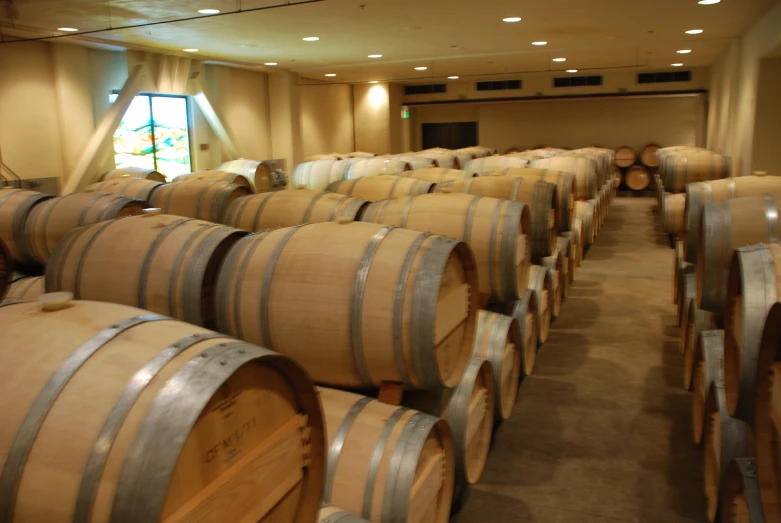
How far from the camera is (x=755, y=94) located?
8.59 metres

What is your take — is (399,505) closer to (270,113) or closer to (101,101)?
(101,101)

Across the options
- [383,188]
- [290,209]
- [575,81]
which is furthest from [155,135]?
[575,81]

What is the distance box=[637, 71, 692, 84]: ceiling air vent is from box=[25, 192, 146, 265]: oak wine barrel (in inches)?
690

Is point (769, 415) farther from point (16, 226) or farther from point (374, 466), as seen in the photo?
point (16, 226)

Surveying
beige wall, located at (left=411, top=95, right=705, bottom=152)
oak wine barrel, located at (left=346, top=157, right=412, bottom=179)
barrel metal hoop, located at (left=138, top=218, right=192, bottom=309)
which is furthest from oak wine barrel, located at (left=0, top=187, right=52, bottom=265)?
beige wall, located at (left=411, top=95, right=705, bottom=152)

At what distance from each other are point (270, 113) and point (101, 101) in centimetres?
502

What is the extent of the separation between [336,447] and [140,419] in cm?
110

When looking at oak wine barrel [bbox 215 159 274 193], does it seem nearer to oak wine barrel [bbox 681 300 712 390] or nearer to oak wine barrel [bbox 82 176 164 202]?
oak wine barrel [bbox 82 176 164 202]

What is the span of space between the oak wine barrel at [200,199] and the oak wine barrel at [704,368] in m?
3.70

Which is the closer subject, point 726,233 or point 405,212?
point 726,233

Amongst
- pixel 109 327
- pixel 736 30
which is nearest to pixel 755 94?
pixel 736 30

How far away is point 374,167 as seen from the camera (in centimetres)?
945

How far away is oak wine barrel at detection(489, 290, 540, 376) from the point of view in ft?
14.1

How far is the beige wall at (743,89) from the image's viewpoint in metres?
8.09
